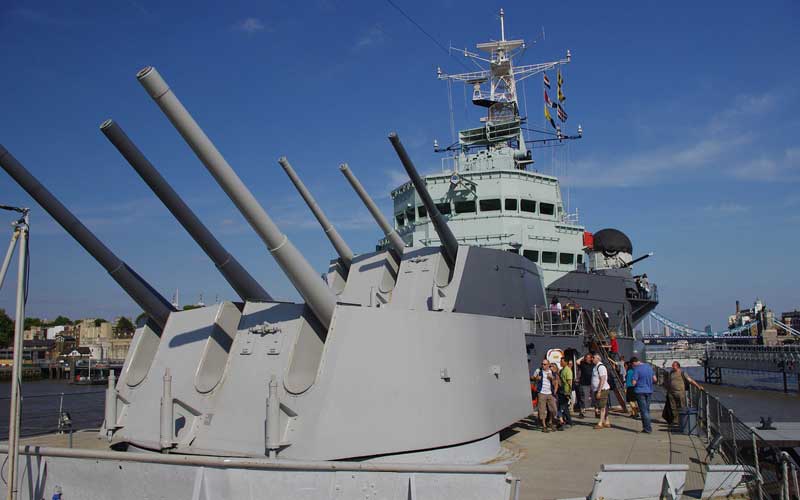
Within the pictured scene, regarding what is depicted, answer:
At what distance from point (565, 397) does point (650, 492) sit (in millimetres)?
4257

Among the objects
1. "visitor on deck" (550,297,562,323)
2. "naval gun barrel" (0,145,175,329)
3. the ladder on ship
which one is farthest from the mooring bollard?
the ladder on ship

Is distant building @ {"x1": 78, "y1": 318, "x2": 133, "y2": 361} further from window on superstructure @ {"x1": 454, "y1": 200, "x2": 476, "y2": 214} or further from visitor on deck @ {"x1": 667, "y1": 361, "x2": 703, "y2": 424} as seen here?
visitor on deck @ {"x1": 667, "y1": 361, "x2": 703, "y2": 424}

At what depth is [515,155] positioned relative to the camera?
18.5 meters

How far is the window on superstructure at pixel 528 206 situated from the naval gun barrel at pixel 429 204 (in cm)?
762

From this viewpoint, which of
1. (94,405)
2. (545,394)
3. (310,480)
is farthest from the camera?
(94,405)

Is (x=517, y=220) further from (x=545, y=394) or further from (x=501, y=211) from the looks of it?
(x=545, y=394)

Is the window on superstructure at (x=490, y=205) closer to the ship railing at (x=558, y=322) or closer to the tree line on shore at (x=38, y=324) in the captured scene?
the ship railing at (x=558, y=322)

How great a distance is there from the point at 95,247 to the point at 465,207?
34.9 feet

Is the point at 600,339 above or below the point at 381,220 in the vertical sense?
below

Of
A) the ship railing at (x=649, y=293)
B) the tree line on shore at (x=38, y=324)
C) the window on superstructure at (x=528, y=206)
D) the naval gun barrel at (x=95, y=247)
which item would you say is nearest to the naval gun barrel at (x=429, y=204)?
the naval gun barrel at (x=95, y=247)

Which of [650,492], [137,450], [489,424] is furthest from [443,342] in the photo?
[137,450]

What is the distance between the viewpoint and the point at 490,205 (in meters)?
16.0

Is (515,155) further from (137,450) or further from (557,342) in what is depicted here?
(137,450)

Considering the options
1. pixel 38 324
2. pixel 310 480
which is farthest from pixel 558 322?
pixel 38 324
